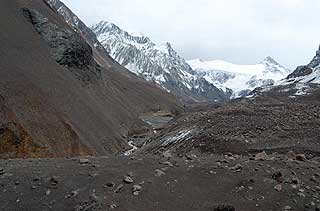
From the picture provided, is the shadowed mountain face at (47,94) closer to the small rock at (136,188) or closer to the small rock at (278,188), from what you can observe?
the small rock at (136,188)

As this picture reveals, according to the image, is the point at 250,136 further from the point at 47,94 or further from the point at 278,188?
the point at 47,94

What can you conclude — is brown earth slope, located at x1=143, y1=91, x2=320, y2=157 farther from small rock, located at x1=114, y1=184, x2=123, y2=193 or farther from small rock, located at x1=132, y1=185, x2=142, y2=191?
small rock, located at x1=114, y1=184, x2=123, y2=193

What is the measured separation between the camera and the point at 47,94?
52.3 metres

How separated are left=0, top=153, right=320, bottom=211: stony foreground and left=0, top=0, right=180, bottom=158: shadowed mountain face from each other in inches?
788

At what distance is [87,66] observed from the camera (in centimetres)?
8600

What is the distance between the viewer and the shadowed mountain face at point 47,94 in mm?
37784

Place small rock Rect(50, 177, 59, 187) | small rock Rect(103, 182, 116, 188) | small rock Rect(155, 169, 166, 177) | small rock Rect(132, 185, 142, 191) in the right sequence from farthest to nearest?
small rock Rect(155, 169, 166, 177) < small rock Rect(50, 177, 59, 187) < small rock Rect(103, 182, 116, 188) < small rock Rect(132, 185, 142, 191)

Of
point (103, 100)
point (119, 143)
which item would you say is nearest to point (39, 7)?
point (103, 100)

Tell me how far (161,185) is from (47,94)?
41.3 meters

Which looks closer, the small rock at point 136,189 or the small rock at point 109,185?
the small rock at point 136,189

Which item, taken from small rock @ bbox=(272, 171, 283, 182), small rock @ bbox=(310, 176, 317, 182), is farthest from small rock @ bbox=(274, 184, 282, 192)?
small rock @ bbox=(310, 176, 317, 182)

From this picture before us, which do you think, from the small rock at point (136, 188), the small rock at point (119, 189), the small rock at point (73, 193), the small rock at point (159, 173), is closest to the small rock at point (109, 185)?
the small rock at point (119, 189)

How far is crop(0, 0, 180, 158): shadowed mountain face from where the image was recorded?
37.8 metres

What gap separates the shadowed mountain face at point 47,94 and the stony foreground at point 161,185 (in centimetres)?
2001
